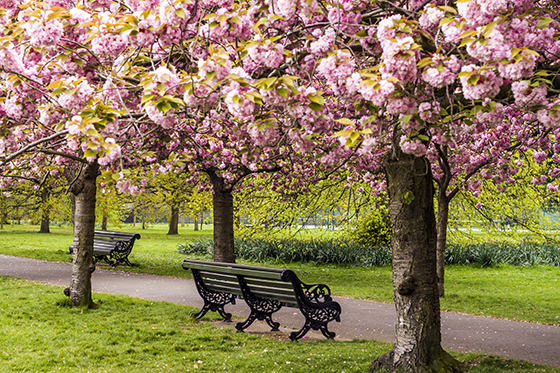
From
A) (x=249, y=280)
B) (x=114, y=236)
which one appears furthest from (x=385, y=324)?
(x=114, y=236)

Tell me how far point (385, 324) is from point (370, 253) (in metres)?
9.33

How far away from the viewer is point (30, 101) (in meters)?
4.26

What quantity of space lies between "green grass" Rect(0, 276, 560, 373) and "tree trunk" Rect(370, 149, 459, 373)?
43 centimetres

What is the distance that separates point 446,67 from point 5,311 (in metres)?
7.38

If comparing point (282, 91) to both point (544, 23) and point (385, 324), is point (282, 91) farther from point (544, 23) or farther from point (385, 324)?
point (385, 324)

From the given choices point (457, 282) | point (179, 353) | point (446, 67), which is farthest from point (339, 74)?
point (457, 282)

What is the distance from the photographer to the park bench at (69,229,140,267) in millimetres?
14328

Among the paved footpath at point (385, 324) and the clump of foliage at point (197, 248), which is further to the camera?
the clump of foliage at point (197, 248)

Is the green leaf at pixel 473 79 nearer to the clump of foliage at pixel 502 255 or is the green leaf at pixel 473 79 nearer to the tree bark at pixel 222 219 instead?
the tree bark at pixel 222 219

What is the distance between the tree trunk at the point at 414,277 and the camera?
466 centimetres

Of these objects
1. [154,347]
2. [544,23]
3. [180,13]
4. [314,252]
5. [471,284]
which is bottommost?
[471,284]

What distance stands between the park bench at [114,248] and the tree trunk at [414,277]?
10899mm

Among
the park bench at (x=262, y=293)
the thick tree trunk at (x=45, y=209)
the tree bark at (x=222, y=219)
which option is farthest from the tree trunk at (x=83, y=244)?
the thick tree trunk at (x=45, y=209)

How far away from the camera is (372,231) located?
1769cm
